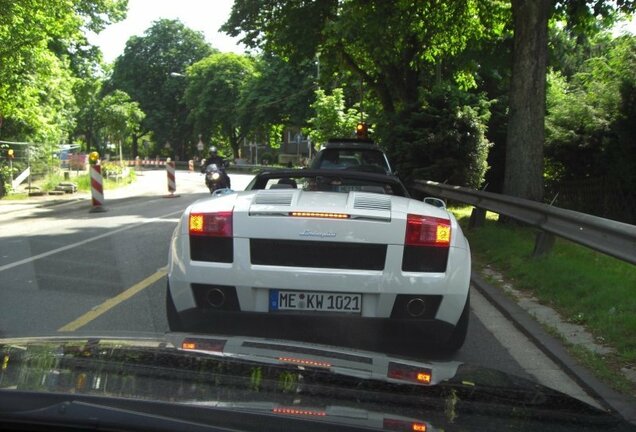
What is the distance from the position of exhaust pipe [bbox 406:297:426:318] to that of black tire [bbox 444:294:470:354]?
0.37 meters

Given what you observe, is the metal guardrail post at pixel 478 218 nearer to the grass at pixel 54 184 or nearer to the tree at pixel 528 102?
the tree at pixel 528 102

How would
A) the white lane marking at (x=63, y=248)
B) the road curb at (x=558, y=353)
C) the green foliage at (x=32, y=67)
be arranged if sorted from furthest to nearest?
the green foliage at (x=32, y=67)
the white lane marking at (x=63, y=248)
the road curb at (x=558, y=353)

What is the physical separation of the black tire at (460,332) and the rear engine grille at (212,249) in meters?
1.65

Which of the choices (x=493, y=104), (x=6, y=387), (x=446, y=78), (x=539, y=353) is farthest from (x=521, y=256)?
(x=446, y=78)

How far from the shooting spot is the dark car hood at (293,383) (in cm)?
217

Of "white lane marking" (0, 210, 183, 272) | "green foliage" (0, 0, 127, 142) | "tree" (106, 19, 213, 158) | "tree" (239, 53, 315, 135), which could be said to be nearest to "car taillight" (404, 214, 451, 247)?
"white lane marking" (0, 210, 183, 272)

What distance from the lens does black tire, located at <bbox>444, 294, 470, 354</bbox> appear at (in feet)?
15.3

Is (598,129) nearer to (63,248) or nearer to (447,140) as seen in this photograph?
(447,140)

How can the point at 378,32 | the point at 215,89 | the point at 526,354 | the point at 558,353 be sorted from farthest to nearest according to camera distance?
1. the point at 215,89
2. the point at 378,32
3. the point at 526,354
4. the point at 558,353

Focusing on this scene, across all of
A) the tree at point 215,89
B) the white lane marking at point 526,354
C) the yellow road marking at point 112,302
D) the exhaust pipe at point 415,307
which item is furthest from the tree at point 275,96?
the exhaust pipe at point 415,307

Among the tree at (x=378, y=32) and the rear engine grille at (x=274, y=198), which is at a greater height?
the tree at (x=378, y=32)

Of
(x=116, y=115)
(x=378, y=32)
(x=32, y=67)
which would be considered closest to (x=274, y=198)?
(x=378, y=32)

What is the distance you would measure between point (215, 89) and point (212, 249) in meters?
67.1

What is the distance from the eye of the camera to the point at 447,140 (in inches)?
633
